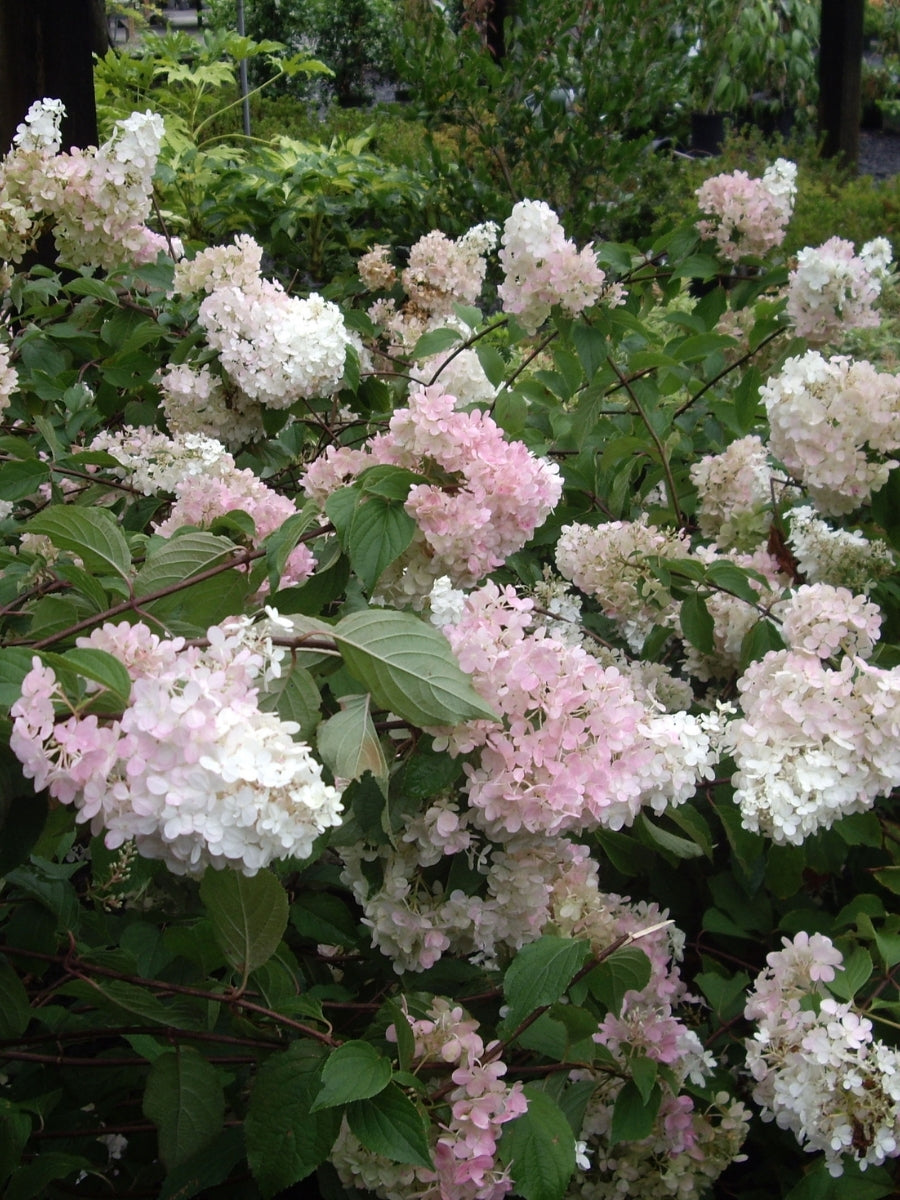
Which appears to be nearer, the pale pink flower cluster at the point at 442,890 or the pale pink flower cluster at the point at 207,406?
the pale pink flower cluster at the point at 442,890

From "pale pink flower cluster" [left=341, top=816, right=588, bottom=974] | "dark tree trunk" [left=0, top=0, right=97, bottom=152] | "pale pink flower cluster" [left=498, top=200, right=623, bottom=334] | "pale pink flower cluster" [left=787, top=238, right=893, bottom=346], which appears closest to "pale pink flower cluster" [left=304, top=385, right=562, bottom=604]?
"pale pink flower cluster" [left=341, top=816, right=588, bottom=974]

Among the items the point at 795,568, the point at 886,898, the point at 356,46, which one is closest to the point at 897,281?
the point at 795,568

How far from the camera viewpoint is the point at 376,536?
44.9 inches

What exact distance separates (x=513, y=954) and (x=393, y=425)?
55cm

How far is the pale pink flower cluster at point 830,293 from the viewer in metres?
1.93

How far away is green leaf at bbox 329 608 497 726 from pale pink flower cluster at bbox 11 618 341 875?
0.11 m

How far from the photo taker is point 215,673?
0.82m

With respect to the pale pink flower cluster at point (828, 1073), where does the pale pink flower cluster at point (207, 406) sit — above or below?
above

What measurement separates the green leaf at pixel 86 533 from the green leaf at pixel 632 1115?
71 cm

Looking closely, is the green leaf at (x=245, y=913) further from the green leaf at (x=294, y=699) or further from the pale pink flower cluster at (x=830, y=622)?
the pale pink flower cluster at (x=830, y=622)

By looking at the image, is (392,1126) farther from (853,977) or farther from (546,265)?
(546,265)

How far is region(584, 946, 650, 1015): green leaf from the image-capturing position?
117cm

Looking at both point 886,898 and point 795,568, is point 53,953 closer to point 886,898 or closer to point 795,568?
point 886,898

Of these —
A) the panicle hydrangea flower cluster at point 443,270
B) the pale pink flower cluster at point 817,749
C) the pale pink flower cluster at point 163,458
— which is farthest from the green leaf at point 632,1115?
the panicle hydrangea flower cluster at point 443,270
